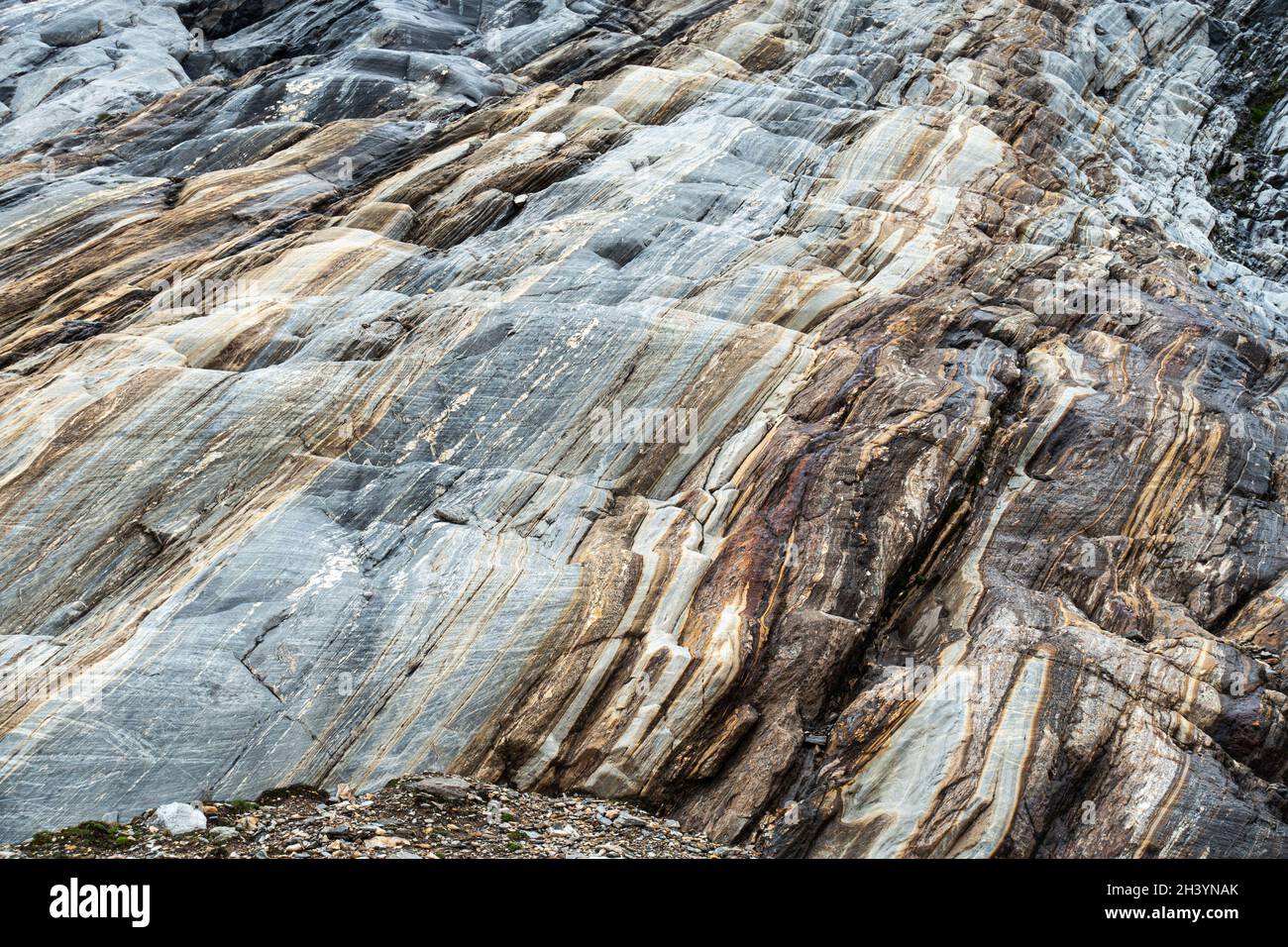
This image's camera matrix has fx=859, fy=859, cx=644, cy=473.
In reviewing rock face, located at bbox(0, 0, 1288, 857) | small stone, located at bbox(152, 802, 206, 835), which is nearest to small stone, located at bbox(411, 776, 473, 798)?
rock face, located at bbox(0, 0, 1288, 857)

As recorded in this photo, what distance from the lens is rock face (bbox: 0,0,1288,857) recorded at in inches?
650

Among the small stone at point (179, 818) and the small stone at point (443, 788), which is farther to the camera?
the small stone at point (443, 788)

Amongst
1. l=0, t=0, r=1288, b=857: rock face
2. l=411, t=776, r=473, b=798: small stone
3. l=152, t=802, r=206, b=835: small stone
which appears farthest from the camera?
l=0, t=0, r=1288, b=857: rock face

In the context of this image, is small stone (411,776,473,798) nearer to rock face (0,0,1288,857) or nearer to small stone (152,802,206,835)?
rock face (0,0,1288,857)

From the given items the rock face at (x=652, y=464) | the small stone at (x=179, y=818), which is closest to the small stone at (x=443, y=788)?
the rock face at (x=652, y=464)

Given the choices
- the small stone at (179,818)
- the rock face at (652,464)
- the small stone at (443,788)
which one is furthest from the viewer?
the rock face at (652,464)

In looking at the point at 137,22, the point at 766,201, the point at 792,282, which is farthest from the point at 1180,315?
the point at 137,22

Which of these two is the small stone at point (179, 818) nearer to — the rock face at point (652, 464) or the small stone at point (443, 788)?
the rock face at point (652, 464)

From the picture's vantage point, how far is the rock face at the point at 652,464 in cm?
1652

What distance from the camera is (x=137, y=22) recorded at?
47.8m

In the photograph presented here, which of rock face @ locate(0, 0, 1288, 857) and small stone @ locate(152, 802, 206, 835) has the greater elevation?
rock face @ locate(0, 0, 1288, 857)

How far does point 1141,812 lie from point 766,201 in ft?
78.4

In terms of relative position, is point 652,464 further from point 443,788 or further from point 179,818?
point 179,818

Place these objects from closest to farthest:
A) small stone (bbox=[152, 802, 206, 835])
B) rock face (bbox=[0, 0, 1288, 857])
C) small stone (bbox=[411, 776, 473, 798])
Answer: small stone (bbox=[152, 802, 206, 835]) < small stone (bbox=[411, 776, 473, 798]) < rock face (bbox=[0, 0, 1288, 857])
